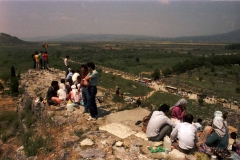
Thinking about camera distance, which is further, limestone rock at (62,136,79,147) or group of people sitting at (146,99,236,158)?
limestone rock at (62,136,79,147)

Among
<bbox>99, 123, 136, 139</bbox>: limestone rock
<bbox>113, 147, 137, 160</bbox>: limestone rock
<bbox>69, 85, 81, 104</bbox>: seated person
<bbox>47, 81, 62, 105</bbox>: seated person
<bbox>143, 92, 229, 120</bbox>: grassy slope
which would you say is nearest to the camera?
<bbox>113, 147, 137, 160</bbox>: limestone rock

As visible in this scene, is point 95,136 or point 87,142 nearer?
point 87,142

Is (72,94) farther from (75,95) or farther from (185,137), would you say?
(185,137)

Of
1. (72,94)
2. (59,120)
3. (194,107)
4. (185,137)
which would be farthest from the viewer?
(194,107)

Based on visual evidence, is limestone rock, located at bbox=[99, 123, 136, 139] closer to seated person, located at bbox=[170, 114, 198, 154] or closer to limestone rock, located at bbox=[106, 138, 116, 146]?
limestone rock, located at bbox=[106, 138, 116, 146]

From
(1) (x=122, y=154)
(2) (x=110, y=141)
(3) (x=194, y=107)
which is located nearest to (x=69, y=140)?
(2) (x=110, y=141)

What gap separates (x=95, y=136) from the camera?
19.3 feet

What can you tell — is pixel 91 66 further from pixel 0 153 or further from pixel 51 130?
pixel 0 153

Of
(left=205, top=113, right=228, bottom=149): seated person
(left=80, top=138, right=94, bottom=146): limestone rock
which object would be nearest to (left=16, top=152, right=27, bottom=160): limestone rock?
(left=80, top=138, right=94, bottom=146): limestone rock

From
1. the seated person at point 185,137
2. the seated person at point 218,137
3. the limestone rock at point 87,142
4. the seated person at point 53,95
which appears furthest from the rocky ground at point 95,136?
the seated person at point 218,137

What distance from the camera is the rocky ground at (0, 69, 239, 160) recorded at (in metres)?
5.02

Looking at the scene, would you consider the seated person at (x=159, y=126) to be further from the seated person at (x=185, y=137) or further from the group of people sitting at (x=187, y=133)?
the seated person at (x=185, y=137)

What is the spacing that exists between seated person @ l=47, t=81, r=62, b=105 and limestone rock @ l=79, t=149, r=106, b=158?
3.80m

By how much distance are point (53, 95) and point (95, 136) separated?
3.50 m
